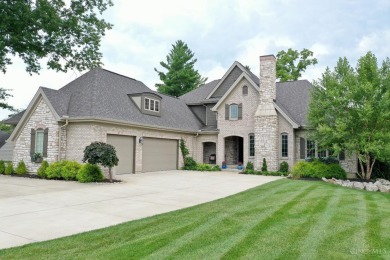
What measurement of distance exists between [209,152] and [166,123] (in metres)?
5.70

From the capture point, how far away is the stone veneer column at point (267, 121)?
66.7ft

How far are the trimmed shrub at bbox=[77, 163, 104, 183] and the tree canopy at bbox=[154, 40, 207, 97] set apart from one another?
2985 centimetres

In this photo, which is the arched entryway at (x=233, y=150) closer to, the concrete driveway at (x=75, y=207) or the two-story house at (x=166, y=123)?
the two-story house at (x=166, y=123)

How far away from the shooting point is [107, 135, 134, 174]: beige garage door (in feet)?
56.7

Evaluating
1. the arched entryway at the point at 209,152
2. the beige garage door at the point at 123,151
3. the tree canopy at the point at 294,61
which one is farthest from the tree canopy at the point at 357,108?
the tree canopy at the point at 294,61

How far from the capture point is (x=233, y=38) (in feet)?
72.2

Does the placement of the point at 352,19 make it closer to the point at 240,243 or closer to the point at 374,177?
the point at 374,177

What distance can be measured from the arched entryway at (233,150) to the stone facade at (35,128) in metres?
13.2

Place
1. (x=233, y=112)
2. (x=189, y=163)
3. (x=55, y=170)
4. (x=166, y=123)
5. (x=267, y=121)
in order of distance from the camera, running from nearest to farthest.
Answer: (x=55, y=170), (x=267, y=121), (x=166, y=123), (x=233, y=112), (x=189, y=163)

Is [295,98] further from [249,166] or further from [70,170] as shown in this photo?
[70,170]

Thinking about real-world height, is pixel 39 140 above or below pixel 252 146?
above

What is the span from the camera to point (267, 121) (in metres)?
20.6

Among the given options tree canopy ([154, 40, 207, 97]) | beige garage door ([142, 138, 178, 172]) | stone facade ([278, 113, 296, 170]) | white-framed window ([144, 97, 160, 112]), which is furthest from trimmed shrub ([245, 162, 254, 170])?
tree canopy ([154, 40, 207, 97])

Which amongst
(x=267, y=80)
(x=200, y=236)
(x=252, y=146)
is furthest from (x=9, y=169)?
(x=267, y=80)
